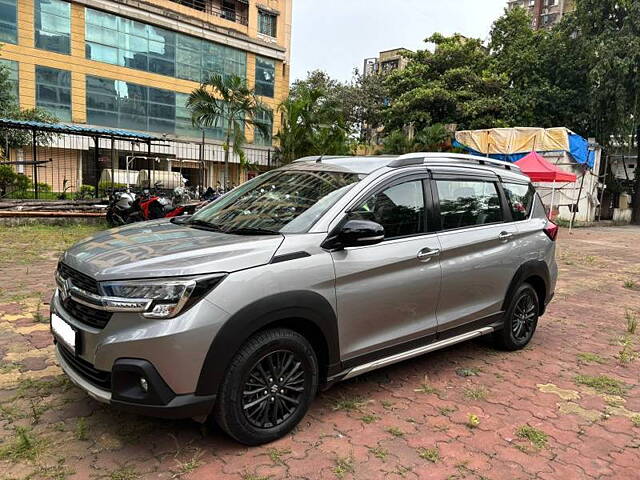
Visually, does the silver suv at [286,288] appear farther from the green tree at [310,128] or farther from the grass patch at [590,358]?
the green tree at [310,128]

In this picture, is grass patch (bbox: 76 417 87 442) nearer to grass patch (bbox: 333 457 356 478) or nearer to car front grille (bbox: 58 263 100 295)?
car front grille (bbox: 58 263 100 295)

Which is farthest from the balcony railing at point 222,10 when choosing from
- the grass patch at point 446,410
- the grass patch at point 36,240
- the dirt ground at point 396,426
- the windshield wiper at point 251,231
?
the grass patch at point 446,410

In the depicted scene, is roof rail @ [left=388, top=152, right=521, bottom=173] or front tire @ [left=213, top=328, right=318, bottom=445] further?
roof rail @ [left=388, top=152, right=521, bottom=173]

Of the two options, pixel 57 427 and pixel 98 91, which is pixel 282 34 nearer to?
pixel 98 91

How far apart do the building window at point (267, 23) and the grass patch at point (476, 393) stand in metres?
33.7

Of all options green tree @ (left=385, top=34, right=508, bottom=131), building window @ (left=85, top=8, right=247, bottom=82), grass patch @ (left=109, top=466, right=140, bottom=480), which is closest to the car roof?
grass patch @ (left=109, top=466, right=140, bottom=480)

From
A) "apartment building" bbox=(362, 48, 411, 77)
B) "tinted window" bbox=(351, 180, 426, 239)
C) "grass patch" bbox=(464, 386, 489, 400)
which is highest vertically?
"apartment building" bbox=(362, 48, 411, 77)

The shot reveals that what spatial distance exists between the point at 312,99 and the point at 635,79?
15.4 meters

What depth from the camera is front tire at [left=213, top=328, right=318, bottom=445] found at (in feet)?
8.57

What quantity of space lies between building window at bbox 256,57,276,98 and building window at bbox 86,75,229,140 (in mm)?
5162

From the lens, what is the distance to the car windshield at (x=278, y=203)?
3.13 metres

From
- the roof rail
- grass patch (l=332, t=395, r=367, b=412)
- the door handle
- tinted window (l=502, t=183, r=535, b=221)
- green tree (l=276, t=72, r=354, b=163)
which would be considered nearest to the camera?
grass patch (l=332, t=395, r=367, b=412)

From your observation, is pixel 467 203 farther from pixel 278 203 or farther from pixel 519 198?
pixel 278 203

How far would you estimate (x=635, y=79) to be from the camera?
70.2 feet
